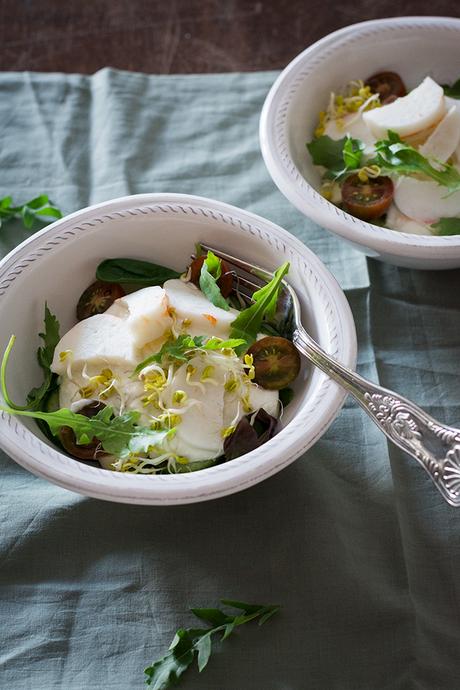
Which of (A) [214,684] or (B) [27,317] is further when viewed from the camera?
(B) [27,317]

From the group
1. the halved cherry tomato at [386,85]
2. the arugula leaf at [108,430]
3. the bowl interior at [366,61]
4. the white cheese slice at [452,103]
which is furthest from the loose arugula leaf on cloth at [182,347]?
the halved cherry tomato at [386,85]

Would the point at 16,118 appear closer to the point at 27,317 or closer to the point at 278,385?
the point at 27,317

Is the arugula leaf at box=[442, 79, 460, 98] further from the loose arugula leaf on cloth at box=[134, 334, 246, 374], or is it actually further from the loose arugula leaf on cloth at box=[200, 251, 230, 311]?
the loose arugula leaf on cloth at box=[134, 334, 246, 374]

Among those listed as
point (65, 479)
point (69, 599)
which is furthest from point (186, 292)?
point (69, 599)

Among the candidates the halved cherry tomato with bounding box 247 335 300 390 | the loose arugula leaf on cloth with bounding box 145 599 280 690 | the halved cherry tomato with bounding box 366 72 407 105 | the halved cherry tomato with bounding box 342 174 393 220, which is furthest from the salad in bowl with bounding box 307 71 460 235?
the loose arugula leaf on cloth with bounding box 145 599 280 690

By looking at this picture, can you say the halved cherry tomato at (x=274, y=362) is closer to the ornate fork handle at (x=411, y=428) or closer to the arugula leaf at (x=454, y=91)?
the ornate fork handle at (x=411, y=428)
